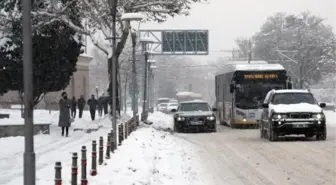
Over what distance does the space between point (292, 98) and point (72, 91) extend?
148 feet

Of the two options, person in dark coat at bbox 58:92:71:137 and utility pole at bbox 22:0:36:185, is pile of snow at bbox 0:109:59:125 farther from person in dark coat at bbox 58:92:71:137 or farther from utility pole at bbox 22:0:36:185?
utility pole at bbox 22:0:36:185

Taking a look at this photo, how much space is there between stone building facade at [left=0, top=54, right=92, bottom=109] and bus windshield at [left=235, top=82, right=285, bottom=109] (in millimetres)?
30113

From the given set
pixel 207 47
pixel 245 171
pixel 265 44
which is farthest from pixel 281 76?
pixel 265 44

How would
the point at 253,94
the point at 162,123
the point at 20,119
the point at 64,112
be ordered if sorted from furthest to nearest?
1. the point at 162,123
2. the point at 20,119
3. the point at 253,94
4. the point at 64,112

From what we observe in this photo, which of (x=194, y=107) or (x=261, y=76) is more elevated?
(x=261, y=76)

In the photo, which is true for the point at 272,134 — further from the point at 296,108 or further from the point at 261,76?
the point at 261,76

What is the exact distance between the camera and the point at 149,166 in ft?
50.9

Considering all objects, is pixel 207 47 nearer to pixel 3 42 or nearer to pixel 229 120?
pixel 229 120

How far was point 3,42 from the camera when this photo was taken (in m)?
35.3

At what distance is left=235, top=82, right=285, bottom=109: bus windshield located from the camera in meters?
34.9

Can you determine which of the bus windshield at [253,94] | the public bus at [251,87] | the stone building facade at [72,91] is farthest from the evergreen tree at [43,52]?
the stone building facade at [72,91]

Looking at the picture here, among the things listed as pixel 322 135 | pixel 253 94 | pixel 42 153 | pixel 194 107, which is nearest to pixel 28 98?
pixel 42 153

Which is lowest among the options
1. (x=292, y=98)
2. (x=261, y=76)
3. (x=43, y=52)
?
(x=292, y=98)

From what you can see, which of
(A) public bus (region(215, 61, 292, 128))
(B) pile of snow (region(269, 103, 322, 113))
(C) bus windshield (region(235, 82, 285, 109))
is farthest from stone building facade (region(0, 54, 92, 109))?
(B) pile of snow (region(269, 103, 322, 113))
